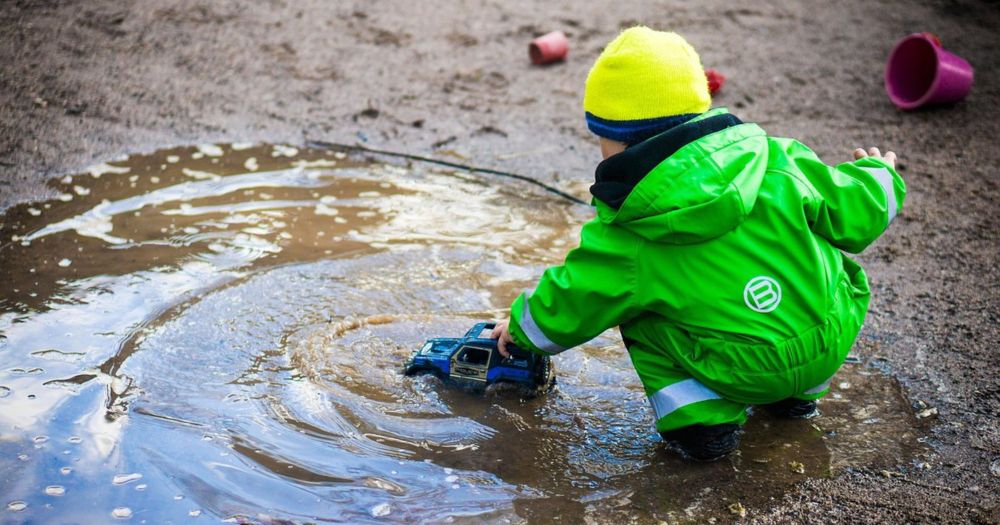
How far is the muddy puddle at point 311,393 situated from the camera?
104 inches

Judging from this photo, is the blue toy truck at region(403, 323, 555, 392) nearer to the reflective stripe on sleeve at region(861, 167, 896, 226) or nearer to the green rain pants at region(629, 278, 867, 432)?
the green rain pants at region(629, 278, 867, 432)

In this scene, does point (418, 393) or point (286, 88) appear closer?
point (418, 393)

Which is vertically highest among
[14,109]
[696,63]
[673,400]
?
[696,63]

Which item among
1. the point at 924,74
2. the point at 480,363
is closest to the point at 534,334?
the point at 480,363

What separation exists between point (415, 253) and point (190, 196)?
1.41m

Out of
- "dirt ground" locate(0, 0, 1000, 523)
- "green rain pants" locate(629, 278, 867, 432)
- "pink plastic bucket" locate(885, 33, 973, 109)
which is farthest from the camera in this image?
"pink plastic bucket" locate(885, 33, 973, 109)

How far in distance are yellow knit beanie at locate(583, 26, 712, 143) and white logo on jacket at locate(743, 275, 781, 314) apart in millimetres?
528

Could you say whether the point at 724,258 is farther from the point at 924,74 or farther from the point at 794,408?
the point at 924,74

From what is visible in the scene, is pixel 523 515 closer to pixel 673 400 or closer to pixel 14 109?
pixel 673 400

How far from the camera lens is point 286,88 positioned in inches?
241

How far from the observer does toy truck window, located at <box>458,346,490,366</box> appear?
10.1 ft

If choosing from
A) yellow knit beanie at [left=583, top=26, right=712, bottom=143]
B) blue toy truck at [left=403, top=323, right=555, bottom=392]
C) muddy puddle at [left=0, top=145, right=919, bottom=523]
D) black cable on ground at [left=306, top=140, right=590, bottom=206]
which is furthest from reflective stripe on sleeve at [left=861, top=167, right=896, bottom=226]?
black cable on ground at [left=306, top=140, right=590, bottom=206]

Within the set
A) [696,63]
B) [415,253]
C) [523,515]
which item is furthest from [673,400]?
[415,253]

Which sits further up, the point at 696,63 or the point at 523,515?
the point at 696,63
